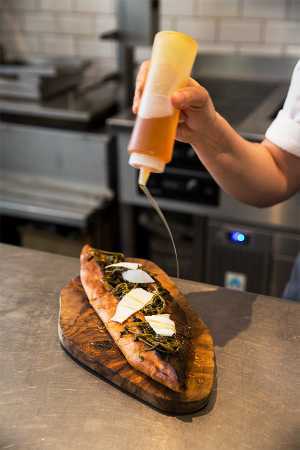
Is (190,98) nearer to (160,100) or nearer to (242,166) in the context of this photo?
(160,100)

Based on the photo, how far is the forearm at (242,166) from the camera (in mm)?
1066

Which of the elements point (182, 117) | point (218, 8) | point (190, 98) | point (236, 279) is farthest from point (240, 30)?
point (190, 98)

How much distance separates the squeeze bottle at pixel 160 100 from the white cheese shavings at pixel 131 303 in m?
0.18

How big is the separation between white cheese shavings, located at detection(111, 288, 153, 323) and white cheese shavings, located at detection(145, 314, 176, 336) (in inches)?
1.1

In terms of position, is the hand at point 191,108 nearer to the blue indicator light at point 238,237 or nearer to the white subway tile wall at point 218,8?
the blue indicator light at point 238,237

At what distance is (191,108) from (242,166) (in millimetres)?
203

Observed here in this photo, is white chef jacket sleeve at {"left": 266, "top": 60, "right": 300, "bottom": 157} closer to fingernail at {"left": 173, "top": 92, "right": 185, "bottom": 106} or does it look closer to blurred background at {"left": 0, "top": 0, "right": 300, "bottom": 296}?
fingernail at {"left": 173, "top": 92, "right": 185, "bottom": 106}

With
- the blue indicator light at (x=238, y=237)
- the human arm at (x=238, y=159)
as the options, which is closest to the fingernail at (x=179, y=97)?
the human arm at (x=238, y=159)

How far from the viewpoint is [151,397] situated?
0.74m

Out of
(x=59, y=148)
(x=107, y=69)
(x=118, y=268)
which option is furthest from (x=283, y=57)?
(x=118, y=268)

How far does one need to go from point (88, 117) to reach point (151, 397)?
1.39m

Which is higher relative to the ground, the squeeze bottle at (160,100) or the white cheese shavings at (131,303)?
the squeeze bottle at (160,100)

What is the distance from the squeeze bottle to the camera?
827 millimetres

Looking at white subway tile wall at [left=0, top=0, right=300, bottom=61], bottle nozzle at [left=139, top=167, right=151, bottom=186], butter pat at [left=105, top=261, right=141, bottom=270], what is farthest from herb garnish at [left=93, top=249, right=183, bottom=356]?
white subway tile wall at [left=0, top=0, right=300, bottom=61]
